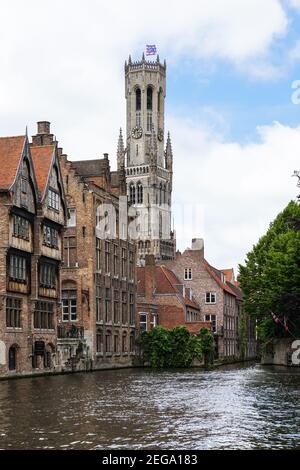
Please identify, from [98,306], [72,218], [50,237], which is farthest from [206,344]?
[50,237]

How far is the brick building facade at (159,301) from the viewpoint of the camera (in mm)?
83312

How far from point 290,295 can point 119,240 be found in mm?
20201

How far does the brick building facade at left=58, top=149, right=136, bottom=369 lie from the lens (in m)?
70.0

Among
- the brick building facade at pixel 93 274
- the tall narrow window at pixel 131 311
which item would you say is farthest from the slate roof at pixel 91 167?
the tall narrow window at pixel 131 311

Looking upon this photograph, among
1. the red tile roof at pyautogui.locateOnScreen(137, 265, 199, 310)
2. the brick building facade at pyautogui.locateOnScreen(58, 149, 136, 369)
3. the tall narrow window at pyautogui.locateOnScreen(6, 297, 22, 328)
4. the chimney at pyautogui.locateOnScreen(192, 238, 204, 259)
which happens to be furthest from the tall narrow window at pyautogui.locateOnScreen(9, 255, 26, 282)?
the chimney at pyautogui.locateOnScreen(192, 238, 204, 259)

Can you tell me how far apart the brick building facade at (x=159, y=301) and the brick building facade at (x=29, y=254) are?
Result: 2303cm

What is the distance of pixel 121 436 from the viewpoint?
21.7 m

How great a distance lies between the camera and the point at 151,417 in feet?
87.0

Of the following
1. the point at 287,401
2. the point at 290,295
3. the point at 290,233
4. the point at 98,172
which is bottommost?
the point at 287,401

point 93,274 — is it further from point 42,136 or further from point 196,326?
point 196,326

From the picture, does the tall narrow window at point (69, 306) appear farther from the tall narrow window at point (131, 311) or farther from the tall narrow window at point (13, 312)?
the tall narrow window at point (13, 312)

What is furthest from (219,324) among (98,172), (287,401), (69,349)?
(287,401)

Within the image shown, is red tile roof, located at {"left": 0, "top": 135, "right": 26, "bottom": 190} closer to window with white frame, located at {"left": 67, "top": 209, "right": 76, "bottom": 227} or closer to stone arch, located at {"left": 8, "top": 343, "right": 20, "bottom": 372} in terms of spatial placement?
stone arch, located at {"left": 8, "top": 343, "right": 20, "bottom": 372}

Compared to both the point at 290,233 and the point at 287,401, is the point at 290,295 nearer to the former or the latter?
the point at 290,233
